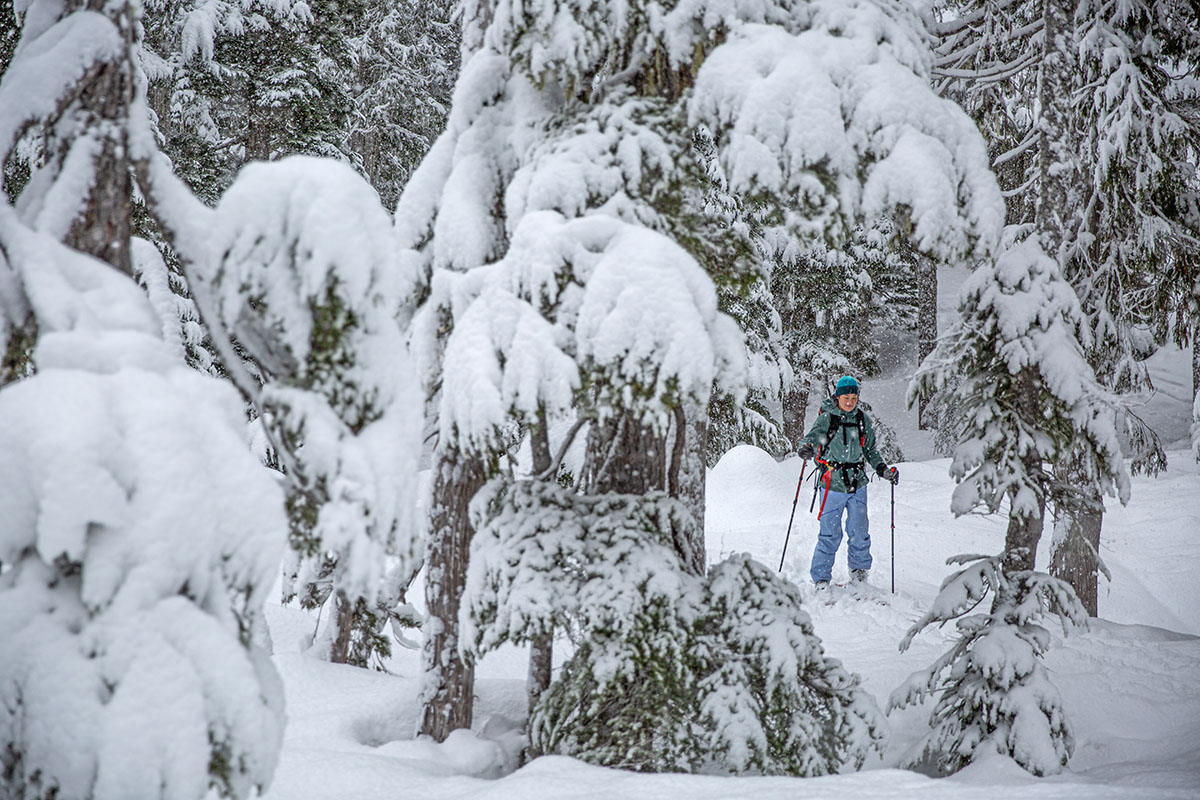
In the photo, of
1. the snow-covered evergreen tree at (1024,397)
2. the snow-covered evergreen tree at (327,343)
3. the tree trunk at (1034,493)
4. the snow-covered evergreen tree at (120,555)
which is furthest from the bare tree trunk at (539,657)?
the tree trunk at (1034,493)

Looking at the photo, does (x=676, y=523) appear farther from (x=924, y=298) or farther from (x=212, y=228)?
(x=924, y=298)

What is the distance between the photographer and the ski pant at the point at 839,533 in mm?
9016

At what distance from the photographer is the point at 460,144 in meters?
4.69

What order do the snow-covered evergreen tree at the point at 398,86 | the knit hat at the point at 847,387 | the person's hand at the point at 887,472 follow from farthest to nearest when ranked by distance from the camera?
the snow-covered evergreen tree at the point at 398,86, the knit hat at the point at 847,387, the person's hand at the point at 887,472

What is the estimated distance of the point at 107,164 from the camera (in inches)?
100

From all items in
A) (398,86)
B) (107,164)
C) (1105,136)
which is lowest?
(107,164)

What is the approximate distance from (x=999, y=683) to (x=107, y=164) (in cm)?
545

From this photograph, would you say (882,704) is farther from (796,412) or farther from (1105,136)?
(796,412)

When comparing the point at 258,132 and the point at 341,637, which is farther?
the point at 258,132

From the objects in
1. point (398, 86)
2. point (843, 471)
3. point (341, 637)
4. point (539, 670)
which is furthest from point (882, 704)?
point (398, 86)

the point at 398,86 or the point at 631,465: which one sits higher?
the point at 398,86

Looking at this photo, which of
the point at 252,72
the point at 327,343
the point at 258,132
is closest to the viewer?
the point at 327,343

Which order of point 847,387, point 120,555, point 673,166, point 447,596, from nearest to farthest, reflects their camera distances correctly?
point 120,555
point 673,166
point 447,596
point 847,387

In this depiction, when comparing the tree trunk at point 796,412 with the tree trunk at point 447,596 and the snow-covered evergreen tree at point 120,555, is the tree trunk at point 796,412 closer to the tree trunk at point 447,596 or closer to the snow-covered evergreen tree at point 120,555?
the tree trunk at point 447,596
